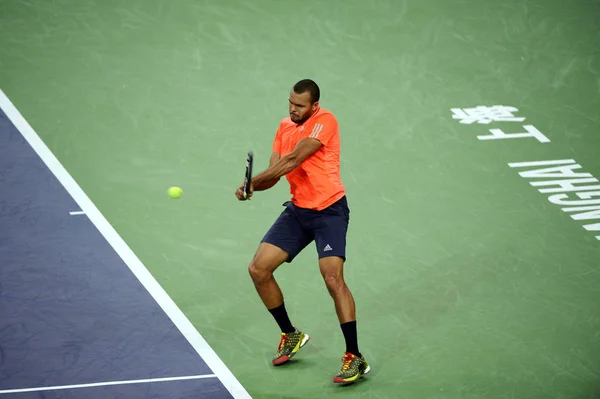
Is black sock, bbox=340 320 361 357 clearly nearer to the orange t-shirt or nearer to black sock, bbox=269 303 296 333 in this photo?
black sock, bbox=269 303 296 333

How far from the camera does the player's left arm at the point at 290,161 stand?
810 cm

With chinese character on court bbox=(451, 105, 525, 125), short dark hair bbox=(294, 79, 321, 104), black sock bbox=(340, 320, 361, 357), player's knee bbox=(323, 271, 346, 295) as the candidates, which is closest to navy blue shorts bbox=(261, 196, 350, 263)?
player's knee bbox=(323, 271, 346, 295)

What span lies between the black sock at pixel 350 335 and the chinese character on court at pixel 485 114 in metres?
4.82

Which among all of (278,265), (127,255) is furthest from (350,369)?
(127,255)

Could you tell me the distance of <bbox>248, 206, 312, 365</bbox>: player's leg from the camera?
8.32 m

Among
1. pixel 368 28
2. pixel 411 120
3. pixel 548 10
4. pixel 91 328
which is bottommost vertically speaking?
pixel 91 328

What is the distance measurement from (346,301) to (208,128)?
176 inches

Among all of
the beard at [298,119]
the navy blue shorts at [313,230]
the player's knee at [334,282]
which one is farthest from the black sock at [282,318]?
the beard at [298,119]

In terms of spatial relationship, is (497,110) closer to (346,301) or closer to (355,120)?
(355,120)

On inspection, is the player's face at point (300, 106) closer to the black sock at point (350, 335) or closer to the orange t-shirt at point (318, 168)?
the orange t-shirt at point (318, 168)

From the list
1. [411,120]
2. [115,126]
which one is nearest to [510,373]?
[411,120]

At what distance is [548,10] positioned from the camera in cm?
1451

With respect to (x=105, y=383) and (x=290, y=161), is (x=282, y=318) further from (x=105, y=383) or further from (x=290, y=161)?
(x=105, y=383)

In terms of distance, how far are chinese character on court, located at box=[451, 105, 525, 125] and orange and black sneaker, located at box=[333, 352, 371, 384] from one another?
4862mm
